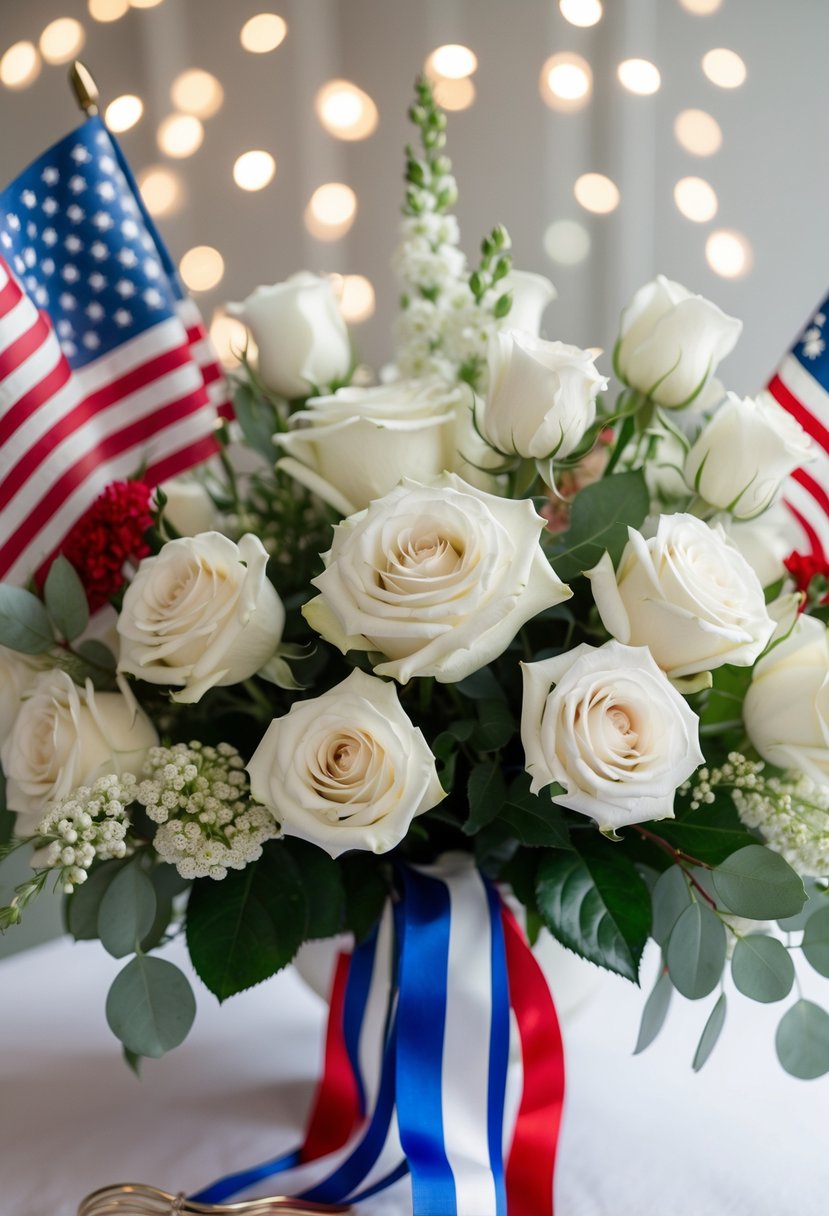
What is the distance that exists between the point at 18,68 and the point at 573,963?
1.13m

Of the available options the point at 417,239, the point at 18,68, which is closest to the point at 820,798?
the point at 417,239

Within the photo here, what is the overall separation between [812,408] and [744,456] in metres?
0.16

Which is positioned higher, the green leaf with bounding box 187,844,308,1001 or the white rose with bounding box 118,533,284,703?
the white rose with bounding box 118,533,284,703

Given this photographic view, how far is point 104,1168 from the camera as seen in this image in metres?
0.65

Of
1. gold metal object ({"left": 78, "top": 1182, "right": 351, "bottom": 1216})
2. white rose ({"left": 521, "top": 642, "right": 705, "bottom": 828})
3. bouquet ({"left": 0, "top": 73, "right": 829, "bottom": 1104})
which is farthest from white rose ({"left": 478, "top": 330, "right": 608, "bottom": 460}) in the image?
gold metal object ({"left": 78, "top": 1182, "right": 351, "bottom": 1216})

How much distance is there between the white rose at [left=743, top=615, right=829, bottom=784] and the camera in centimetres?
53

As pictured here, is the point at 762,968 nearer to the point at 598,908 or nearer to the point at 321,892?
the point at 598,908

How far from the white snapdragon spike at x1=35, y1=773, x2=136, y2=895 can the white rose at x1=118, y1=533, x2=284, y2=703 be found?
0.06 meters

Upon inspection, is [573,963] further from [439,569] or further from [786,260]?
[786,260]

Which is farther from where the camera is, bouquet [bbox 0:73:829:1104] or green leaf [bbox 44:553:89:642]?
green leaf [bbox 44:553:89:642]

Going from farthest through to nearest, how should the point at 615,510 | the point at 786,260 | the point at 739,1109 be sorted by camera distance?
1. the point at 786,260
2. the point at 739,1109
3. the point at 615,510

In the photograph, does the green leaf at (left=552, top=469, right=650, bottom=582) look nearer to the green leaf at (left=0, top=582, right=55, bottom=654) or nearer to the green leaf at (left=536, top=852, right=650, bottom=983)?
the green leaf at (left=536, top=852, right=650, bottom=983)

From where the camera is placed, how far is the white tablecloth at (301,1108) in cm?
62

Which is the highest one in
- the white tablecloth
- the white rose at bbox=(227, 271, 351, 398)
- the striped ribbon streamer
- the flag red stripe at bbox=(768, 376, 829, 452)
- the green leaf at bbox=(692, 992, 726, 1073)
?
the flag red stripe at bbox=(768, 376, 829, 452)
